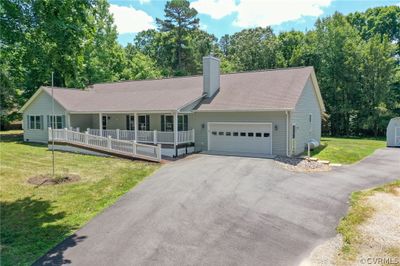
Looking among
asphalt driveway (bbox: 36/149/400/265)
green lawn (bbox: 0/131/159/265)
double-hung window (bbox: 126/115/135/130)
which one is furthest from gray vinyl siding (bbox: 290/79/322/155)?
double-hung window (bbox: 126/115/135/130)

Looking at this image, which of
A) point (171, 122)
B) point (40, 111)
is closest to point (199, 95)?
point (171, 122)

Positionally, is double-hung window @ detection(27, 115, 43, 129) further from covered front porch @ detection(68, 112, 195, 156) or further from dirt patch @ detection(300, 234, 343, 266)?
dirt patch @ detection(300, 234, 343, 266)

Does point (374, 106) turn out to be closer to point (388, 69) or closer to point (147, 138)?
point (388, 69)

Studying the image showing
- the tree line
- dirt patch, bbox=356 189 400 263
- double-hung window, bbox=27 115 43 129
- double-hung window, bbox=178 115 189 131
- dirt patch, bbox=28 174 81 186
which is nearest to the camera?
dirt patch, bbox=356 189 400 263

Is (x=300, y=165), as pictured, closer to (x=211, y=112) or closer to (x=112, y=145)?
(x=211, y=112)

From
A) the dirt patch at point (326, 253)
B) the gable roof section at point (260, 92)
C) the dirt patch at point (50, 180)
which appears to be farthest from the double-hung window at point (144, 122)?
the dirt patch at point (326, 253)

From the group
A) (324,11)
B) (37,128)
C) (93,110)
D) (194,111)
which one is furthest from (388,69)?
(37,128)
